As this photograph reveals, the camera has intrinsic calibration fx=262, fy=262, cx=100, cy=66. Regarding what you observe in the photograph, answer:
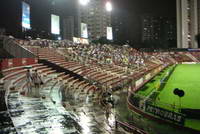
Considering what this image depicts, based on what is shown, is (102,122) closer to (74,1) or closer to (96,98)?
(96,98)

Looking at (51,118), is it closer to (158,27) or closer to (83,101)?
(83,101)

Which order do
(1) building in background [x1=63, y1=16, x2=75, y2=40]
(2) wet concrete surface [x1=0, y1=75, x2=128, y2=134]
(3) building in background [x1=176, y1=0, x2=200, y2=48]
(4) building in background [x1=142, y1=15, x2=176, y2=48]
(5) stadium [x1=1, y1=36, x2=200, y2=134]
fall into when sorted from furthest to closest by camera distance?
(4) building in background [x1=142, y1=15, x2=176, y2=48]
(3) building in background [x1=176, y1=0, x2=200, y2=48]
(1) building in background [x1=63, y1=16, x2=75, y2=40]
(5) stadium [x1=1, y1=36, x2=200, y2=134]
(2) wet concrete surface [x1=0, y1=75, x2=128, y2=134]

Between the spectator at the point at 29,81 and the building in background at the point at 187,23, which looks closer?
the spectator at the point at 29,81

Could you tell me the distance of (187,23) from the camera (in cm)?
13775

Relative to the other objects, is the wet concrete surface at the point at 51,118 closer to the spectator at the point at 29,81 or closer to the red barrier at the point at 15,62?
the spectator at the point at 29,81

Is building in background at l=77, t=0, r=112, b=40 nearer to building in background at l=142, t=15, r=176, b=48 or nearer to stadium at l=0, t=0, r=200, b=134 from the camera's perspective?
building in background at l=142, t=15, r=176, b=48

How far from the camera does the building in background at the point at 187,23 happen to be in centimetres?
13350

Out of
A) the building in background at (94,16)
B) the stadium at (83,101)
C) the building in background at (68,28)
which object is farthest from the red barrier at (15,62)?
the building in background at (94,16)

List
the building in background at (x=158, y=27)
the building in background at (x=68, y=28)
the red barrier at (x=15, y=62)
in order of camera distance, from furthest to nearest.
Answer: the building in background at (x=158, y=27), the building in background at (x=68, y=28), the red barrier at (x=15, y=62)

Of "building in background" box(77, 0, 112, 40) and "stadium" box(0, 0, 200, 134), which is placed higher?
"building in background" box(77, 0, 112, 40)

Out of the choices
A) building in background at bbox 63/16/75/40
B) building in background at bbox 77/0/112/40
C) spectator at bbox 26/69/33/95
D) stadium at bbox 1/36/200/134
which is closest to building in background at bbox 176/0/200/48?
building in background at bbox 77/0/112/40

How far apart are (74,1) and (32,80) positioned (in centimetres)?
13233

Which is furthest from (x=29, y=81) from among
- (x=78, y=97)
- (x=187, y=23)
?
(x=187, y=23)

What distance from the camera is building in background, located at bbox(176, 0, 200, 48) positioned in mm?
133500
